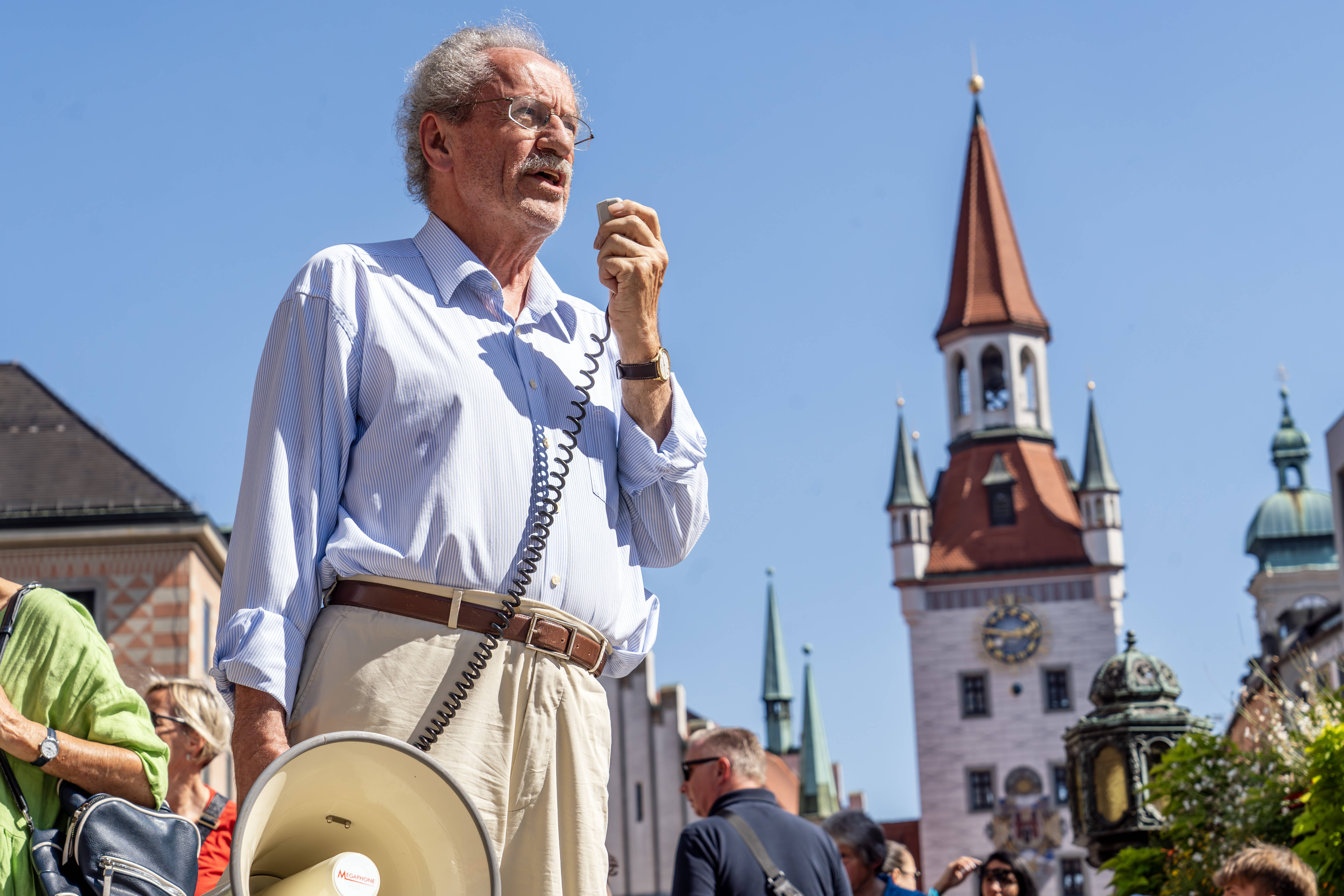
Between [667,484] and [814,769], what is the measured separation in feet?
196

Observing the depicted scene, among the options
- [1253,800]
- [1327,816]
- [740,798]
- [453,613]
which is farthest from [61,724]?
[1253,800]

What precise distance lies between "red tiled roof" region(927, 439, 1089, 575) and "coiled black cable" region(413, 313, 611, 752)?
64.3m

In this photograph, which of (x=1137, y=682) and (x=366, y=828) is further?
(x=1137, y=682)

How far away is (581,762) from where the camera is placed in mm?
2639

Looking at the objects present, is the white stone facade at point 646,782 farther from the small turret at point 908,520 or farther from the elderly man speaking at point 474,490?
the elderly man speaking at point 474,490

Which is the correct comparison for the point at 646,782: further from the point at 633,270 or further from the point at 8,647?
the point at 633,270

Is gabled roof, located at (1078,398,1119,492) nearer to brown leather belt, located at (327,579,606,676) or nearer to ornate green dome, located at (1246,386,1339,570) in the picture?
ornate green dome, located at (1246,386,1339,570)

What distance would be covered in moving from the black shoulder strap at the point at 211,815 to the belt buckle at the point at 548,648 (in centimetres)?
269

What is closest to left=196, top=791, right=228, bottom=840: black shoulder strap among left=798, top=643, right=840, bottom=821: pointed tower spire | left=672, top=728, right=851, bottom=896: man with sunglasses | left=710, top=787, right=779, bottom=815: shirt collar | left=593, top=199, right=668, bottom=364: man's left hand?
left=672, top=728, right=851, bottom=896: man with sunglasses

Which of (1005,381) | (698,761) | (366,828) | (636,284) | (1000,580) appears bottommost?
(366,828)

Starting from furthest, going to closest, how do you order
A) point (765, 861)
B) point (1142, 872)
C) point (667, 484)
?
point (1142, 872) < point (765, 861) < point (667, 484)

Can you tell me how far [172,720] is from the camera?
16.6ft

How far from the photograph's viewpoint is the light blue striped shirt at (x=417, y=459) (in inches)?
102

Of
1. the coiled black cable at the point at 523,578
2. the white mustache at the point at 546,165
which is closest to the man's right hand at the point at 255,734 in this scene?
the coiled black cable at the point at 523,578
